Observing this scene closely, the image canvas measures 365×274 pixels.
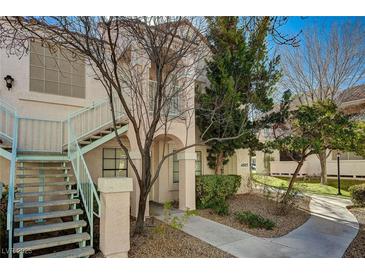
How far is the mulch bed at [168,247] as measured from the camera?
3445mm

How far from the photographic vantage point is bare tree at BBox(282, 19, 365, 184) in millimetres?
4211

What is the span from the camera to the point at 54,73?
522 centimetres

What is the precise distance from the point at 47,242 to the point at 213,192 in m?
4.20

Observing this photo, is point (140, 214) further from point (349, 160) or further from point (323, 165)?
point (323, 165)

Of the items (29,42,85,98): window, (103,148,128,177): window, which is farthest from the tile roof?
(29,42,85,98): window

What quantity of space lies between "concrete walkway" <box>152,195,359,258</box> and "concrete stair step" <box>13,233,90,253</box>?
1.87m

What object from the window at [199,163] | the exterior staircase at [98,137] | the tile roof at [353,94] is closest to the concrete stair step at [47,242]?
the exterior staircase at [98,137]

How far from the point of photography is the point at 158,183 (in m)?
6.95

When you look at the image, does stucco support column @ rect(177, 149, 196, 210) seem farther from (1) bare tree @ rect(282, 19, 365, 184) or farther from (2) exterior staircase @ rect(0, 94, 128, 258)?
(1) bare tree @ rect(282, 19, 365, 184)

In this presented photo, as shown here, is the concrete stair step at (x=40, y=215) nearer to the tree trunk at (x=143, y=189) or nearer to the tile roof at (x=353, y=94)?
the tree trunk at (x=143, y=189)

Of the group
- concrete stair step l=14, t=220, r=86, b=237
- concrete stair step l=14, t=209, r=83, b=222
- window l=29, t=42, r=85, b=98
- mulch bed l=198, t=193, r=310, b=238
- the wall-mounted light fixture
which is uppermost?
window l=29, t=42, r=85, b=98
